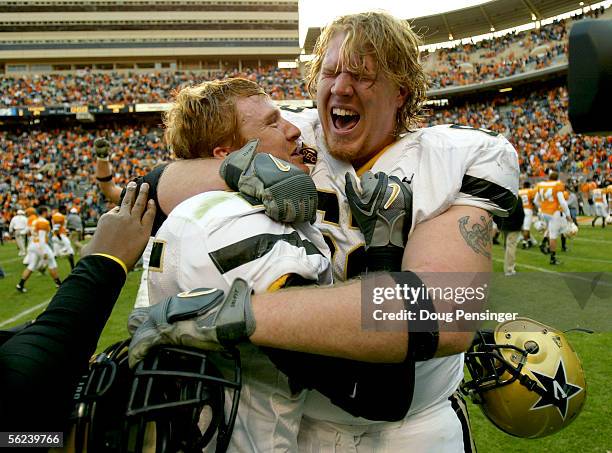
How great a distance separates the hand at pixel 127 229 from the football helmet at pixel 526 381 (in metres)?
1.33

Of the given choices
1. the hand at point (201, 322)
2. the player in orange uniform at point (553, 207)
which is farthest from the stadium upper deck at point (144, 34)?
the hand at point (201, 322)

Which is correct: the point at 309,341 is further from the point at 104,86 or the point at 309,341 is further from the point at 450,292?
the point at 104,86

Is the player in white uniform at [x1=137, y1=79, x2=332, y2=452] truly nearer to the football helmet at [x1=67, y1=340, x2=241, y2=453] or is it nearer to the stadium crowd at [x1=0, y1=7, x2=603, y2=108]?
the football helmet at [x1=67, y1=340, x2=241, y2=453]

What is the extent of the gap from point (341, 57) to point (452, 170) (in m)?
0.50

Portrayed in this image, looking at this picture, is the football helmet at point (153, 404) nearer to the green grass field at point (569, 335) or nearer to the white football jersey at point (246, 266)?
the white football jersey at point (246, 266)

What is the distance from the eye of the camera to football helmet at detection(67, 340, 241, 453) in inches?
42.5

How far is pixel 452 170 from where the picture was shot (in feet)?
4.82

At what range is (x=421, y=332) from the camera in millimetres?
1100

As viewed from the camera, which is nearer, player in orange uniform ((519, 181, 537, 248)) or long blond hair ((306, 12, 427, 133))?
long blond hair ((306, 12, 427, 133))

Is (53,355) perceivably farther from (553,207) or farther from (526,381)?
(553,207)

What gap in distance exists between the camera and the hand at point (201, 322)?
A: 3.55ft

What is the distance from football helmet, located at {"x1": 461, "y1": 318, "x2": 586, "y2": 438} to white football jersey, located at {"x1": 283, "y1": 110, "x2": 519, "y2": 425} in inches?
19.4

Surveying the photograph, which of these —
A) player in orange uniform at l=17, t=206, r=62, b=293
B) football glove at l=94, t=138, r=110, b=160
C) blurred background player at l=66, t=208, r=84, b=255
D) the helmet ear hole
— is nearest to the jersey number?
the helmet ear hole

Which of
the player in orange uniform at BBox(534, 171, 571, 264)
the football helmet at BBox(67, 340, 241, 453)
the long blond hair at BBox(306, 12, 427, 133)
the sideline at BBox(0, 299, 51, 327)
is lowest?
the sideline at BBox(0, 299, 51, 327)
